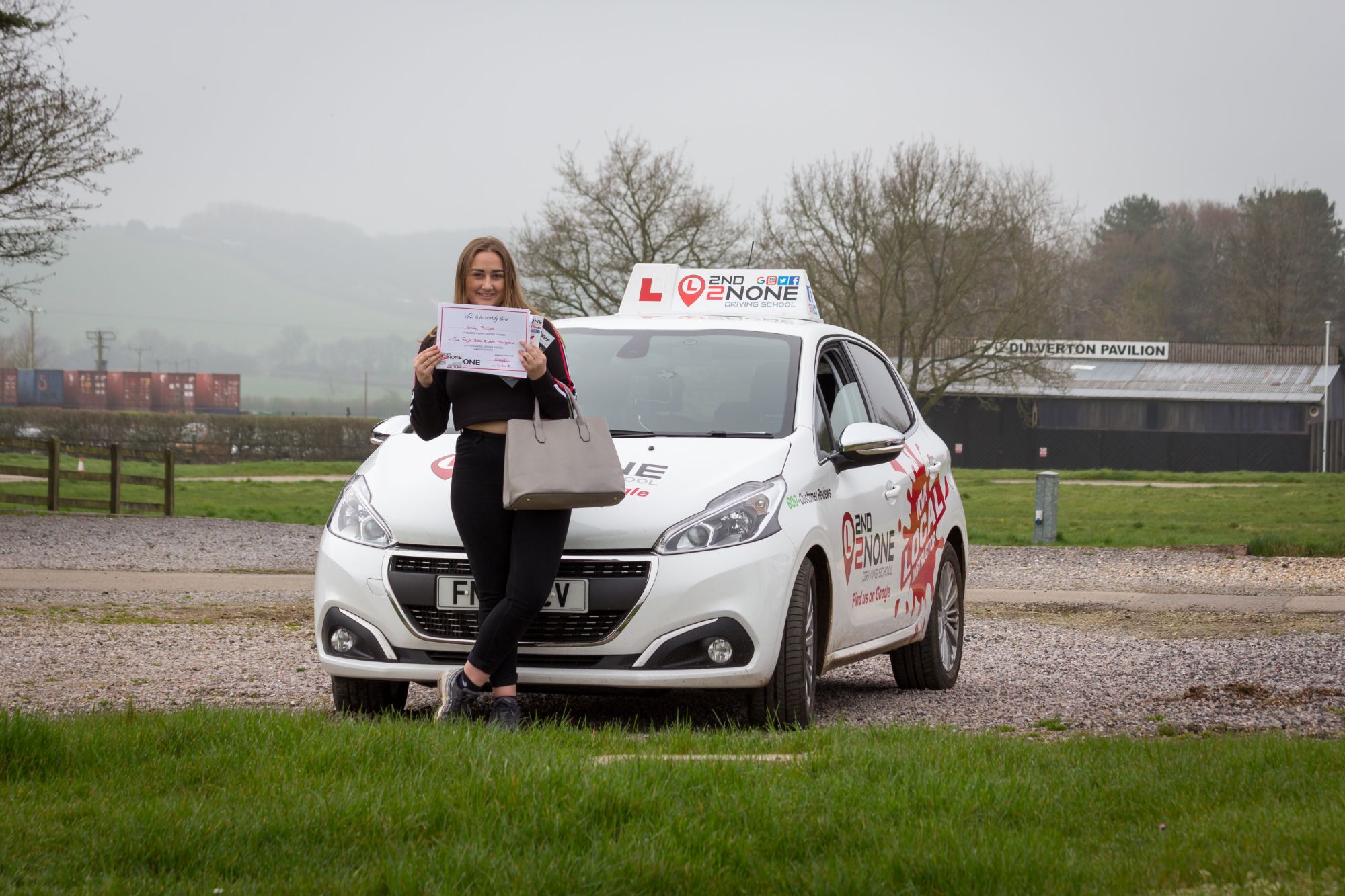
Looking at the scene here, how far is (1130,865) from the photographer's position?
372 centimetres

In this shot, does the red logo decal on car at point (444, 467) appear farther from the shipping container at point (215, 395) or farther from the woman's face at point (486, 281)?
the shipping container at point (215, 395)

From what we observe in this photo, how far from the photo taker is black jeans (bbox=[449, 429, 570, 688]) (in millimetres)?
5668

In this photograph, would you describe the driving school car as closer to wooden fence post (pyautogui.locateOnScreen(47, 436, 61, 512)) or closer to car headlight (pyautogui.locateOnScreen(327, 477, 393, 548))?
car headlight (pyautogui.locateOnScreen(327, 477, 393, 548))

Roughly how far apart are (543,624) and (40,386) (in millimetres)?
108475

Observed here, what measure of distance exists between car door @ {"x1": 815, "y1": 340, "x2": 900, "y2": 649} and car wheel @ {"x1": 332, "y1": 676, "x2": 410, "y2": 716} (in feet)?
6.14

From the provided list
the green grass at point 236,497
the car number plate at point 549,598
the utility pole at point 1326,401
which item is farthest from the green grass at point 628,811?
the utility pole at point 1326,401

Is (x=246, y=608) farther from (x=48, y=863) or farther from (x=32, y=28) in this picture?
(x=32, y=28)

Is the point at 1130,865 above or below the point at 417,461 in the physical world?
below

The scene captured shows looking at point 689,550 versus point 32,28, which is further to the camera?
point 32,28

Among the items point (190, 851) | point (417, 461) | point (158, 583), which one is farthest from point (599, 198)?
point (190, 851)

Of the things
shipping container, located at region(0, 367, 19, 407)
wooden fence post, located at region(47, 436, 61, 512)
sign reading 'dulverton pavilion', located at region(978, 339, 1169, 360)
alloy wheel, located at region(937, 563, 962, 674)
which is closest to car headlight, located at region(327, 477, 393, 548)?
alloy wheel, located at region(937, 563, 962, 674)

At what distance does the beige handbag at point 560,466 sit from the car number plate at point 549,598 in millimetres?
344

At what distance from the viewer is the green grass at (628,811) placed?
3604 millimetres

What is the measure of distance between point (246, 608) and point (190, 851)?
8.77m
